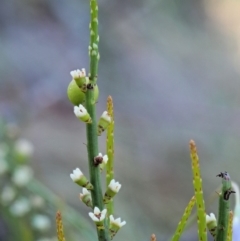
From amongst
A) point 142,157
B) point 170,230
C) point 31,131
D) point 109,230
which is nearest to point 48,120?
point 31,131

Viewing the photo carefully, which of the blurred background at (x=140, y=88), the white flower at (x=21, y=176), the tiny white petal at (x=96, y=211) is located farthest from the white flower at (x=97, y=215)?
the blurred background at (x=140, y=88)

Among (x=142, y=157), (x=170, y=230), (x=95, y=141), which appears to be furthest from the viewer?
(x=142, y=157)

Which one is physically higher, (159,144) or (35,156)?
(159,144)

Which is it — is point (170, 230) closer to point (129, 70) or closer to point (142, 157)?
point (142, 157)

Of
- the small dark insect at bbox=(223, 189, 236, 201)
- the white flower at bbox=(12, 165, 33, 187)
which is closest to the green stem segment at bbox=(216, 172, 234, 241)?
the small dark insect at bbox=(223, 189, 236, 201)

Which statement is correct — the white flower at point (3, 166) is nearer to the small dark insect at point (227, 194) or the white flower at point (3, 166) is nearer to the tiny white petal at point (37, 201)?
the tiny white petal at point (37, 201)

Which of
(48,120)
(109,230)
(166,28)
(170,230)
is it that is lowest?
(109,230)

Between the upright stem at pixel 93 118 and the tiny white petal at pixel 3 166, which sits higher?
the tiny white petal at pixel 3 166

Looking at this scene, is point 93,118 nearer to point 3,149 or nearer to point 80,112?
point 80,112

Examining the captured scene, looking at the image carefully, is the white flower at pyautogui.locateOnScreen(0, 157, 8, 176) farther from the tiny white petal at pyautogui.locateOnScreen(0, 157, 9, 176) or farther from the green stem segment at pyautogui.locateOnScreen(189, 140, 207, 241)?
the green stem segment at pyautogui.locateOnScreen(189, 140, 207, 241)
